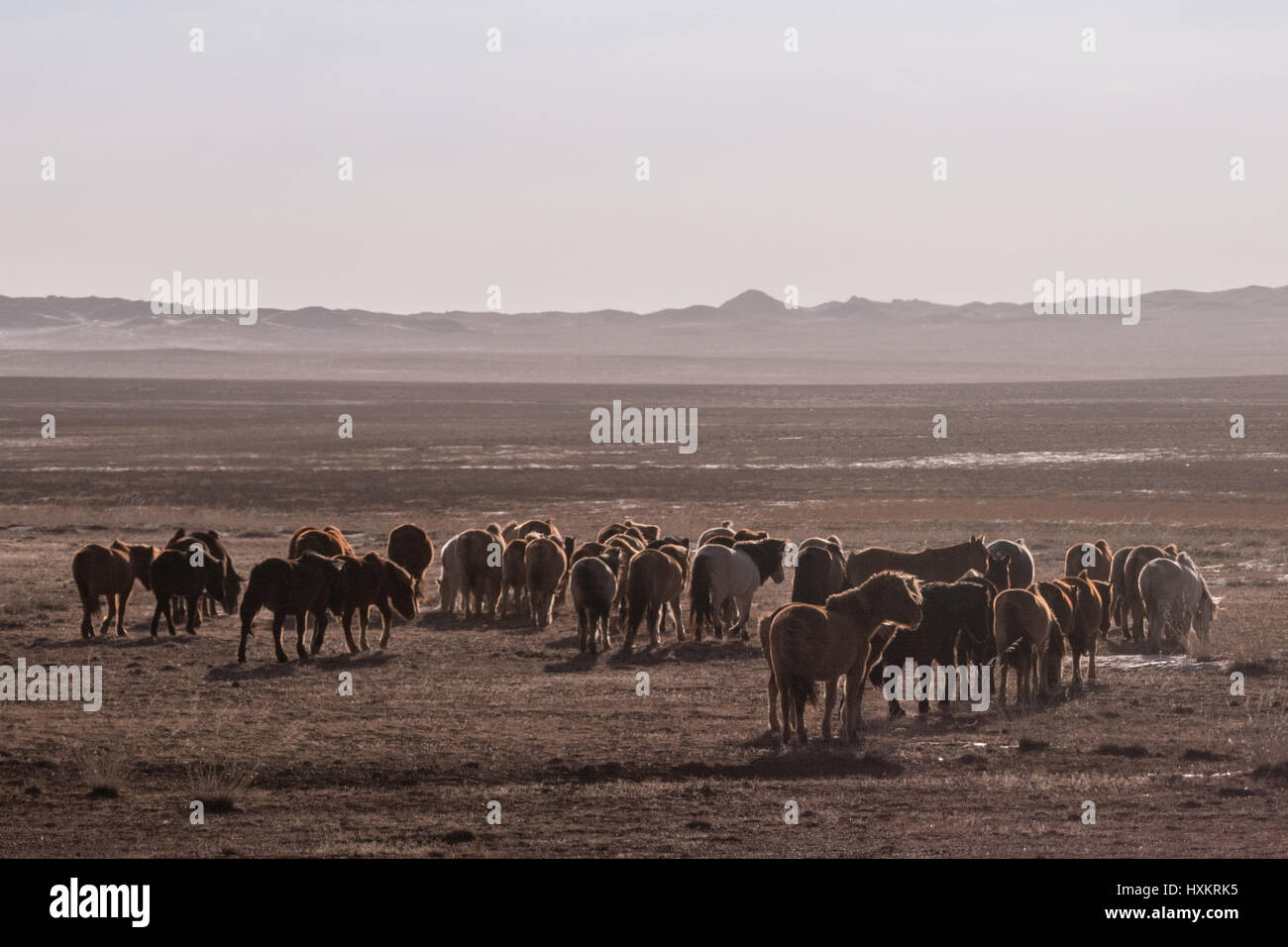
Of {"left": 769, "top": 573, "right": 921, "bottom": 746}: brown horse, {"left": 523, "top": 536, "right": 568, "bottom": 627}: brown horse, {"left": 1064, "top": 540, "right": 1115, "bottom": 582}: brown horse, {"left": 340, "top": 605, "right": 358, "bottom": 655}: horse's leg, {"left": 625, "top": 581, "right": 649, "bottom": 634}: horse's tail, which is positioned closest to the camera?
{"left": 769, "top": 573, "right": 921, "bottom": 746}: brown horse

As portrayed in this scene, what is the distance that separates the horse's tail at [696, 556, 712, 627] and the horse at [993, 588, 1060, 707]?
4.38 metres

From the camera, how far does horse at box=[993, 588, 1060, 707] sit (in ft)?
43.7

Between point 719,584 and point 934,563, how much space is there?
2570 millimetres

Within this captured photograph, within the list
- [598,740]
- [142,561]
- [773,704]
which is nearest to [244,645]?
[142,561]

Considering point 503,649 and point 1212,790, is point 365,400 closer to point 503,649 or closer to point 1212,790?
point 503,649

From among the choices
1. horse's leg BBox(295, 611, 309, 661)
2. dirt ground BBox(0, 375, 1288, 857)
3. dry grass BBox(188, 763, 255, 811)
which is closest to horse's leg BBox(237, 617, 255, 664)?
dirt ground BBox(0, 375, 1288, 857)

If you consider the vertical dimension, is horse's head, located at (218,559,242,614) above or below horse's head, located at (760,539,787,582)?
below

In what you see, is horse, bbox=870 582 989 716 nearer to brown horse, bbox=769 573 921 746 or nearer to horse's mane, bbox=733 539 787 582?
brown horse, bbox=769 573 921 746

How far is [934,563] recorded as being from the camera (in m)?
17.4

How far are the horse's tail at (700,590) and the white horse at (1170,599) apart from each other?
4.93 m

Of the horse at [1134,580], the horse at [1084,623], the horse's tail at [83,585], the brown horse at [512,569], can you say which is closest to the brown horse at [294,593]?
the horse's tail at [83,585]

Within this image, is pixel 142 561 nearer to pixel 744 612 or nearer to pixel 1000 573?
pixel 744 612

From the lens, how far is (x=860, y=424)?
73688 millimetres

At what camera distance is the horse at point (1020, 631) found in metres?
13.3
